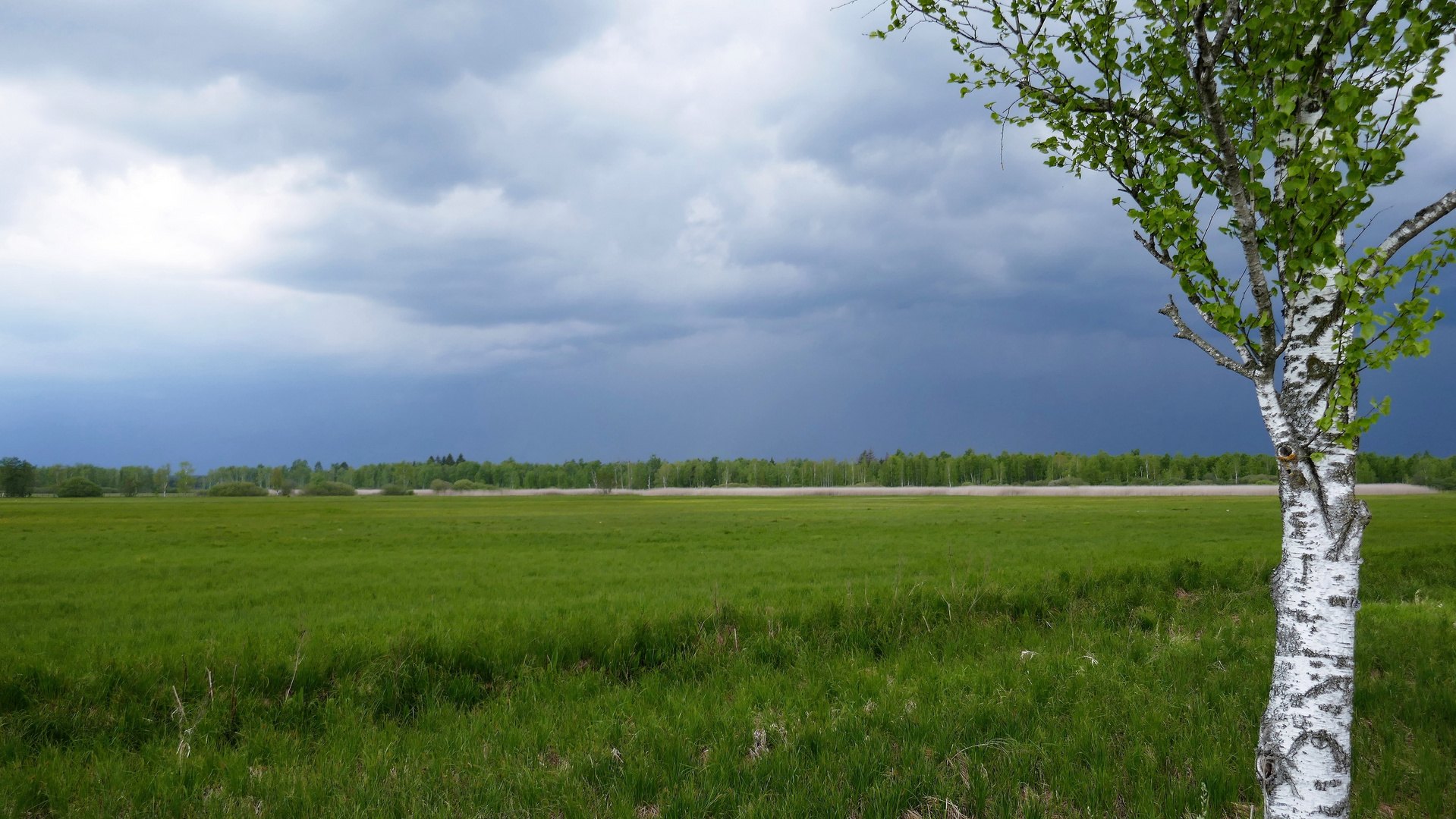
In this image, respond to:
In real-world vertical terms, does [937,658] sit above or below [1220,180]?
below

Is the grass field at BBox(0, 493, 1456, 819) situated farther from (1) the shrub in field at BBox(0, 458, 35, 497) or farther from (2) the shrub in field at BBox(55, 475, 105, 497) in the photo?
(2) the shrub in field at BBox(55, 475, 105, 497)

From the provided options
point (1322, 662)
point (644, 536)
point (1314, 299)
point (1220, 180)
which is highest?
point (1220, 180)

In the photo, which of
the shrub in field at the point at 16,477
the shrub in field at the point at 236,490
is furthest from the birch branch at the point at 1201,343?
the shrub in field at the point at 236,490

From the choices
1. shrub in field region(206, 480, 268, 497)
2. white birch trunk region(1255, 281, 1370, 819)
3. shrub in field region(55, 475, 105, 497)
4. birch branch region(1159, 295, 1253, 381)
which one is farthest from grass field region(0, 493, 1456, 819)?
shrub in field region(206, 480, 268, 497)

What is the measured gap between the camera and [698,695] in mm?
10234

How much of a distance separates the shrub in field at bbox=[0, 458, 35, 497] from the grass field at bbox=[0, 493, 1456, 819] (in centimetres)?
18392

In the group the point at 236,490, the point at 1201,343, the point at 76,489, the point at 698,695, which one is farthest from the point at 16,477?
the point at 1201,343

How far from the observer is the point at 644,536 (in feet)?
142

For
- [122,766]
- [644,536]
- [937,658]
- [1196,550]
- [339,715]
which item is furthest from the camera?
[644,536]

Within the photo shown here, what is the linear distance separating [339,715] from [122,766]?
2440 millimetres

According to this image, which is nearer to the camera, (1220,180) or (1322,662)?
(1322,662)

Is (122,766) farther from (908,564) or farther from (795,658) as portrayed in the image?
(908,564)

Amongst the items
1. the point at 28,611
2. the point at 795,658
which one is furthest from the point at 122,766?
the point at 28,611

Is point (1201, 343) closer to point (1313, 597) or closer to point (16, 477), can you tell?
point (1313, 597)
